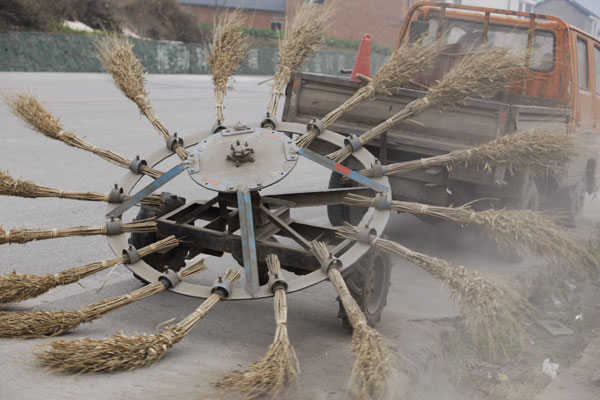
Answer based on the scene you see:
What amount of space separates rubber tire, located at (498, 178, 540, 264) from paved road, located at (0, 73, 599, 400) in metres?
0.11

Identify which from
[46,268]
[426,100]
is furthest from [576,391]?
[46,268]

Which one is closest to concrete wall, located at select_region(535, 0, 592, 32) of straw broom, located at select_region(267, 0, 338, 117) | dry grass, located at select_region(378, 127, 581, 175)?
straw broom, located at select_region(267, 0, 338, 117)

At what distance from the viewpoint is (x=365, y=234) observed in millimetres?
4086

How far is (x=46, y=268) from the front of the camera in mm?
5516

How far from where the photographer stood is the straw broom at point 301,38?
538 centimetres

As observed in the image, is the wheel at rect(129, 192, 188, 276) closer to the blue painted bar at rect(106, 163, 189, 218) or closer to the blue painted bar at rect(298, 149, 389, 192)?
the blue painted bar at rect(106, 163, 189, 218)

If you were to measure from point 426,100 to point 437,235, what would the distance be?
272 cm

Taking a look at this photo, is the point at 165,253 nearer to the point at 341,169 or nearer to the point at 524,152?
the point at 341,169

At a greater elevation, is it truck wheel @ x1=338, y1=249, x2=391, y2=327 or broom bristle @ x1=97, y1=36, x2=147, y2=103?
broom bristle @ x1=97, y1=36, x2=147, y2=103

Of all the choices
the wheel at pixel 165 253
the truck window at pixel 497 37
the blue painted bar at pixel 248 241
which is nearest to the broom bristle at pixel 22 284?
the wheel at pixel 165 253

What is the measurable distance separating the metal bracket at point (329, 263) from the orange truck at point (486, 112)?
5.92 feet

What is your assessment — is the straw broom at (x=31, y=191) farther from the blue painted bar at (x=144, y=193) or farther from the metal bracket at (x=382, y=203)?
the metal bracket at (x=382, y=203)

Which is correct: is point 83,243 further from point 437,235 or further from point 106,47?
point 437,235

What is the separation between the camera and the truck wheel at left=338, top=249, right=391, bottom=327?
4.24 metres
